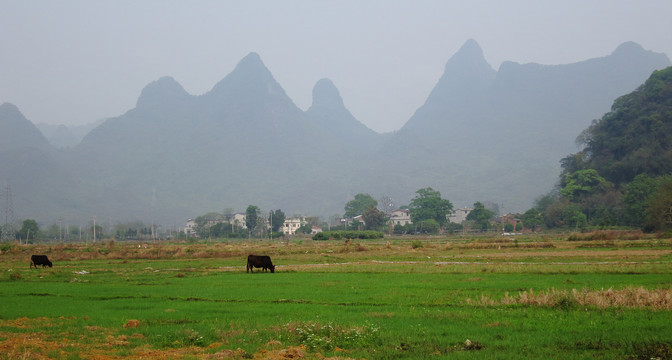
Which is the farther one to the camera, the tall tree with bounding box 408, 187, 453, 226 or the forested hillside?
the tall tree with bounding box 408, 187, 453, 226

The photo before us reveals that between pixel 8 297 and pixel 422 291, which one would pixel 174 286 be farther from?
pixel 422 291

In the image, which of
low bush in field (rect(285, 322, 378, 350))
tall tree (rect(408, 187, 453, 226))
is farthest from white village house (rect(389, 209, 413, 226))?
low bush in field (rect(285, 322, 378, 350))

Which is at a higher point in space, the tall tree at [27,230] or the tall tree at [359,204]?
the tall tree at [359,204]

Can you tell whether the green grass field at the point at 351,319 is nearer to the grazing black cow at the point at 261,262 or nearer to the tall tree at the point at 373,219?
the grazing black cow at the point at 261,262

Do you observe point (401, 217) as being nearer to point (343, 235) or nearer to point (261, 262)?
point (343, 235)

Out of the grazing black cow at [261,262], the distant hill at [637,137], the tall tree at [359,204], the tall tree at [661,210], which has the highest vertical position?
the distant hill at [637,137]

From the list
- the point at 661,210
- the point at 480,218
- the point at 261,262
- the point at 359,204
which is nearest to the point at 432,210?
the point at 480,218

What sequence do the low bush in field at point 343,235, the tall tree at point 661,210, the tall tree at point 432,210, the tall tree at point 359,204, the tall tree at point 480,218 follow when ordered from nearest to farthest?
the tall tree at point 661,210
the low bush in field at point 343,235
the tall tree at point 480,218
the tall tree at point 432,210
the tall tree at point 359,204

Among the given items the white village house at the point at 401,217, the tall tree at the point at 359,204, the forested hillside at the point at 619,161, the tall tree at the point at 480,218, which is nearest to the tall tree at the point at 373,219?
the tall tree at the point at 480,218

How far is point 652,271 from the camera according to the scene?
24.6 m

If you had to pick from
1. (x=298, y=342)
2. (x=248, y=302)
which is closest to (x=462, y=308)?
(x=298, y=342)

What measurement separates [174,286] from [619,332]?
1931 centimetres

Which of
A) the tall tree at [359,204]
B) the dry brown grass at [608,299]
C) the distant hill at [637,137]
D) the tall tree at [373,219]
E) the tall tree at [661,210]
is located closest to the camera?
the dry brown grass at [608,299]

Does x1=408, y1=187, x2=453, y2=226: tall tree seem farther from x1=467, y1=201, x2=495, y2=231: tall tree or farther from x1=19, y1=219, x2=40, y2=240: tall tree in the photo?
x1=19, y1=219, x2=40, y2=240: tall tree
